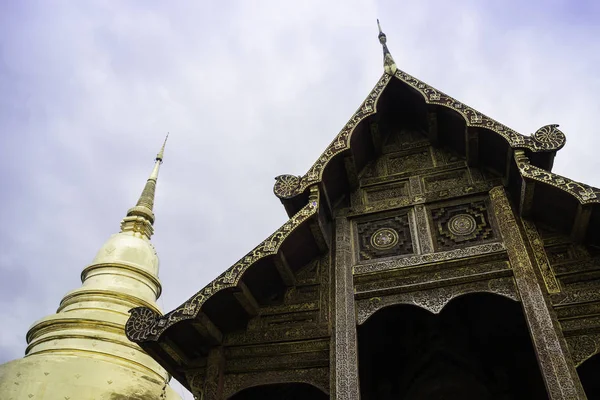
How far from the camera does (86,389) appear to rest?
31.9ft

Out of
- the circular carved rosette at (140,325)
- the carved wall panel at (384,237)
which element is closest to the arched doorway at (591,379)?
the carved wall panel at (384,237)

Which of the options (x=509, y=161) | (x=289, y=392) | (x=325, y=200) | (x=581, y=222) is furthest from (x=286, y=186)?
(x=581, y=222)

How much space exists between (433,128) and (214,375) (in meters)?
4.94

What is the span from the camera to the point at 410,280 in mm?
6859

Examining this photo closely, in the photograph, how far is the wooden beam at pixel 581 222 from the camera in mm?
6320

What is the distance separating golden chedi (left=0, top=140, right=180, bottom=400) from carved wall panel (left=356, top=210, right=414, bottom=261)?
5684mm

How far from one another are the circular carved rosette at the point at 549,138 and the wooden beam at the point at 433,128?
1.66 m

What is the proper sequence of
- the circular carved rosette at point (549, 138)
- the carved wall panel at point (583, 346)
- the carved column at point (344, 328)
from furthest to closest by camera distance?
the circular carved rosette at point (549, 138)
the carved column at point (344, 328)
the carved wall panel at point (583, 346)

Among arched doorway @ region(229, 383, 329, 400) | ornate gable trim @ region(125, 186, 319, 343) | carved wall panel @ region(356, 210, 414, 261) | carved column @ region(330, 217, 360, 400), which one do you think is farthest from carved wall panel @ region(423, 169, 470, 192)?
arched doorway @ region(229, 383, 329, 400)

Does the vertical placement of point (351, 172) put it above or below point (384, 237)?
above

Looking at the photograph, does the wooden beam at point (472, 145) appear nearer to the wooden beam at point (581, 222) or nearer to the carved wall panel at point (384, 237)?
the carved wall panel at point (384, 237)

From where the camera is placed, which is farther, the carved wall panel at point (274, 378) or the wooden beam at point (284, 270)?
the wooden beam at point (284, 270)

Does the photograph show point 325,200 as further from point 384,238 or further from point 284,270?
point 284,270

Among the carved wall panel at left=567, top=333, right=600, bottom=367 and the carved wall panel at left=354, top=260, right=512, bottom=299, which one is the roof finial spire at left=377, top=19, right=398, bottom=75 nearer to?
the carved wall panel at left=354, top=260, right=512, bottom=299
